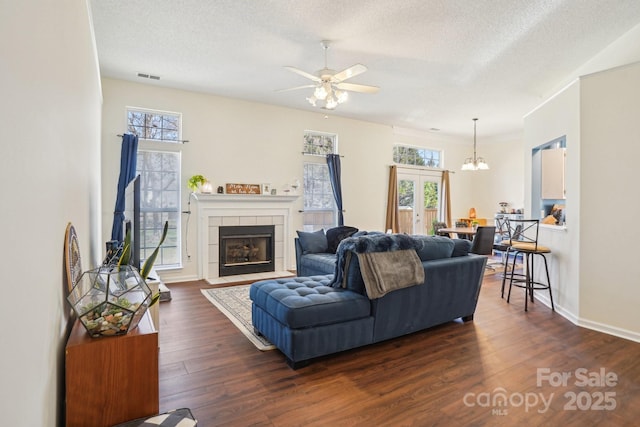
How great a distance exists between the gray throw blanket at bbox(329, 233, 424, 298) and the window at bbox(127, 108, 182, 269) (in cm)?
360

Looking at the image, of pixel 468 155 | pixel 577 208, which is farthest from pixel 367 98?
pixel 468 155

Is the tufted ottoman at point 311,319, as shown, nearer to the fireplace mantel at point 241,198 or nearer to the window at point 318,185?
the fireplace mantel at point 241,198

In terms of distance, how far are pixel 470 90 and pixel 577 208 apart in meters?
2.71

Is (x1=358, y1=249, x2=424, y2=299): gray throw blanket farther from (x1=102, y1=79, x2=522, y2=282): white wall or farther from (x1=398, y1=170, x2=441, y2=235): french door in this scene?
(x1=398, y1=170, x2=441, y2=235): french door

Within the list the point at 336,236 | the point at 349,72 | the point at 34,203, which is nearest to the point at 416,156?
the point at 336,236

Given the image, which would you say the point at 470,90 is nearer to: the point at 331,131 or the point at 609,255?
the point at 331,131

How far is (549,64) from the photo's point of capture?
4.52 metres

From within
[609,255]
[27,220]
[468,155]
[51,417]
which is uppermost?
[468,155]

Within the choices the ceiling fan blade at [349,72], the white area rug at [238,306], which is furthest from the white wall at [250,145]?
the ceiling fan blade at [349,72]

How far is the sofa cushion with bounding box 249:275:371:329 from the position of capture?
2570mm

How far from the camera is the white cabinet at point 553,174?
174 inches

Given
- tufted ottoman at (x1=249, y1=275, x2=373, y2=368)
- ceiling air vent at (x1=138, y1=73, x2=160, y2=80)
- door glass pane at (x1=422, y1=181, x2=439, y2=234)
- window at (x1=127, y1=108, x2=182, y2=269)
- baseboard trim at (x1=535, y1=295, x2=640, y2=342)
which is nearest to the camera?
tufted ottoman at (x1=249, y1=275, x2=373, y2=368)

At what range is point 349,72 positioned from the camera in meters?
3.54

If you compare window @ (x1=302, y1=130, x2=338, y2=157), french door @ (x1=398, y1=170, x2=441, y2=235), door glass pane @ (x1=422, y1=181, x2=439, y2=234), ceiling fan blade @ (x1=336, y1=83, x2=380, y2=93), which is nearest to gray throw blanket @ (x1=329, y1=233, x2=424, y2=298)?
ceiling fan blade @ (x1=336, y1=83, x2=380, y2=93)
